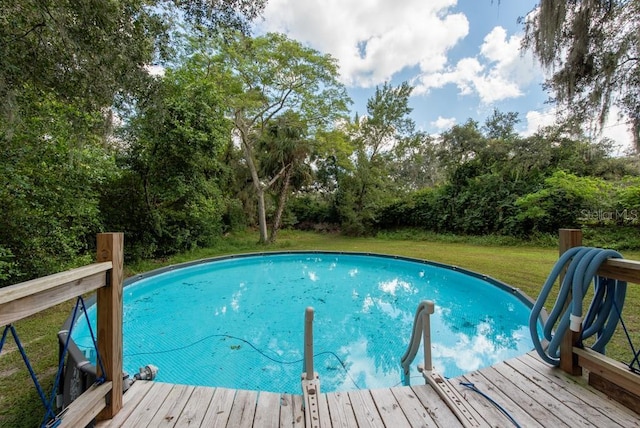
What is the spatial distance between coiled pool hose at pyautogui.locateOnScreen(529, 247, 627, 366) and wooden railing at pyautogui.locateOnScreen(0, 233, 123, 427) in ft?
8.31

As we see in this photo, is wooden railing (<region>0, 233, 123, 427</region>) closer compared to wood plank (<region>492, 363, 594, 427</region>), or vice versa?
wooden railing (<region>0, 233, 123, 427</region>)

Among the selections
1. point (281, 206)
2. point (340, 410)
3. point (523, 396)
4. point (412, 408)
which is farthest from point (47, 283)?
point (281, 206)

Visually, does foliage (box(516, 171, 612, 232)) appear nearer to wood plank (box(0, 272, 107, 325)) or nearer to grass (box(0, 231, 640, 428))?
grass (box(0, 231, 640, 428))

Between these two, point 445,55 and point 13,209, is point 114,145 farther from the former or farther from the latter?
point 445,55

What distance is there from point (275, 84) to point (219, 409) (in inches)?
373

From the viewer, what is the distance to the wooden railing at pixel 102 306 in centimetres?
117

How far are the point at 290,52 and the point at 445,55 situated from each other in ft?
19.1

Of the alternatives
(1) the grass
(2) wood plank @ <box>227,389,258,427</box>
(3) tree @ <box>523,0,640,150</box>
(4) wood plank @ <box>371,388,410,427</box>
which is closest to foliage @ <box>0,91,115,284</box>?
(1) the grass

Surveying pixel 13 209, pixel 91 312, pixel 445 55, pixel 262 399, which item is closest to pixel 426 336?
pixel 262 399

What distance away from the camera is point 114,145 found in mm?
6766

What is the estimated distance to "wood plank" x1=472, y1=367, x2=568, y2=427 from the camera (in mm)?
1483

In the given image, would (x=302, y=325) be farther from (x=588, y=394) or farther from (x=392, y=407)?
(x=588, y=394)

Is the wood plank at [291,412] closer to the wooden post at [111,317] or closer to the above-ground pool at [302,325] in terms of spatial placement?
the wooden post at [111,317]

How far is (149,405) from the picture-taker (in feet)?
5.29
